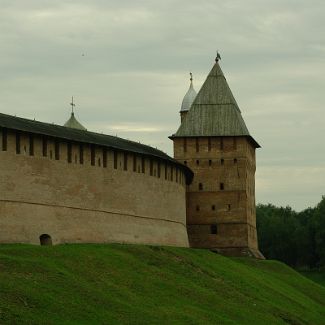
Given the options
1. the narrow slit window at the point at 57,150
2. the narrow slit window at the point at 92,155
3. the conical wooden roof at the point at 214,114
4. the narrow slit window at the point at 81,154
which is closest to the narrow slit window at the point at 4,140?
the narrow slit window at the point at 57,150

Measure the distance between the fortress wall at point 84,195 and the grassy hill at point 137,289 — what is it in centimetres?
276

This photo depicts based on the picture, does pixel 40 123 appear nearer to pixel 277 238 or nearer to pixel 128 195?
pixel 128 195

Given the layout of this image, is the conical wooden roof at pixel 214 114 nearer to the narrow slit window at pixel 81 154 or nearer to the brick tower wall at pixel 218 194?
the brick tower wall at pixel 218 194

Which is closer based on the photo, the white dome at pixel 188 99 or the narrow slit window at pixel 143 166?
the narrow slit window at pixel 143 166

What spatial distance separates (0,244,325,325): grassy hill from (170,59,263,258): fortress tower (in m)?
11.3

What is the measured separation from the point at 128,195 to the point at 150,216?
9.13 feet

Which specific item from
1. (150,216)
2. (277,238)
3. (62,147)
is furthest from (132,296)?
(277,238)

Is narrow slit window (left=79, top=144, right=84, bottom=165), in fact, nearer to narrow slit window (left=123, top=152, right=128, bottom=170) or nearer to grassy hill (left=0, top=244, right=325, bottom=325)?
narrow slit window (left=123, top=152, right=128, bottom=170)

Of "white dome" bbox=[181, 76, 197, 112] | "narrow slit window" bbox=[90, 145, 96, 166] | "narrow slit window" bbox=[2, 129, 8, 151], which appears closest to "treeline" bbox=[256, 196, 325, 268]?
"white dome" bbox=[181, 76, 197, 112]

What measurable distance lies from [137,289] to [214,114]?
30352mm

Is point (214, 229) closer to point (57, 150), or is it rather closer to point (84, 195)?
point (84, 195)

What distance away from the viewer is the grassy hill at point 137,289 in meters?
39.6

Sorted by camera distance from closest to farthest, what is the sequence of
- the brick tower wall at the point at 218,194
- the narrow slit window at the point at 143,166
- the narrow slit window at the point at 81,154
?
the narrow slit window at the point at 81,154
the narrow slit window at the point at 143,166
the brick tower wall at the point at 218,194

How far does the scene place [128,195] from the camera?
6050 cm
